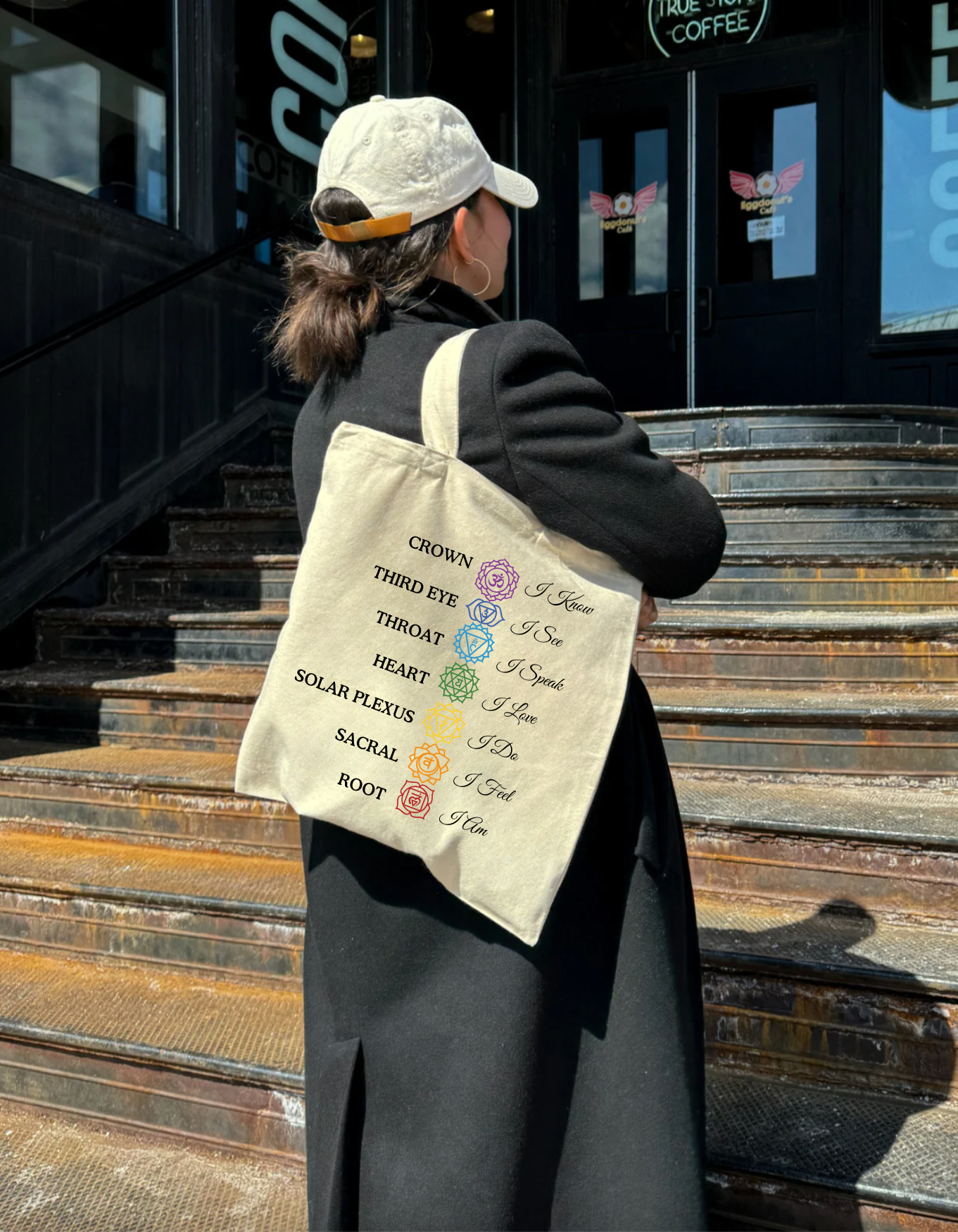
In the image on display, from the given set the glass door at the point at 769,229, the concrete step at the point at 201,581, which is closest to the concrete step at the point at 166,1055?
the concrete step at the point at 201,581

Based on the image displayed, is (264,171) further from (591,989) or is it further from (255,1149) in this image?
(591,989)

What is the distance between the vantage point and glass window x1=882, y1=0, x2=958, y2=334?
20.6 ft

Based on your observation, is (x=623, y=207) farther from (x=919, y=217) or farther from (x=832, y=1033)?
(x=832, y=1033)

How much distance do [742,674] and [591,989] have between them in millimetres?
1904

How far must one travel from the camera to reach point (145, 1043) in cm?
217

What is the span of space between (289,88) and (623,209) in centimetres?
235

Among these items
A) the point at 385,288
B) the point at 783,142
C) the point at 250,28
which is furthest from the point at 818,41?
the point at 385,288

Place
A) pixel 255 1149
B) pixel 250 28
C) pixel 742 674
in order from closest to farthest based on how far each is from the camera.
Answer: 1. pixel 255 1149
2. pixel 742 674
3. pixel 250 28

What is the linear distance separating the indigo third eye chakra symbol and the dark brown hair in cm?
37

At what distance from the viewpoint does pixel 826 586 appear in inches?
132

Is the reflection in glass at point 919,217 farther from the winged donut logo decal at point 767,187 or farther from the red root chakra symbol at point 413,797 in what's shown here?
the red root chakra symbol at point 413,797

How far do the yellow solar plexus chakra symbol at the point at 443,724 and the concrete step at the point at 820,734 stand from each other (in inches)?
63.4

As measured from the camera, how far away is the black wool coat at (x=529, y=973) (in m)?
1.17

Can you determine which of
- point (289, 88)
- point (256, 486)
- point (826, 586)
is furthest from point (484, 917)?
point (289, 88)
